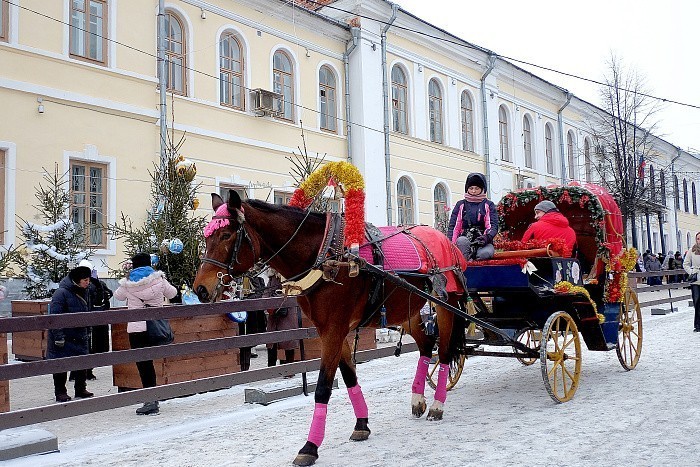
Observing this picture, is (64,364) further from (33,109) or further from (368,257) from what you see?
(33,109)

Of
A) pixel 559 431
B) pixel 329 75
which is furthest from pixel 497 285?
pixel 329 75

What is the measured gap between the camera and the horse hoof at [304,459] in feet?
15.9

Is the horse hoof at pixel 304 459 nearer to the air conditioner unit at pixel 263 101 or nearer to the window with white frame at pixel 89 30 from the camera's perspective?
the window with white frame at pixel 89 30

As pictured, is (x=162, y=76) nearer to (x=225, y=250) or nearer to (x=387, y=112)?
(x=387, y=112)

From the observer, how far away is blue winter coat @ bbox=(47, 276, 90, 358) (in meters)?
Answer: 7.84

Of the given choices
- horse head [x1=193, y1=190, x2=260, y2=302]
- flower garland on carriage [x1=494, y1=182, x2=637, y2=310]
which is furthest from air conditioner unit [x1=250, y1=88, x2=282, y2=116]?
horse head [x1=193, y1=190, x2=260, y2=302]

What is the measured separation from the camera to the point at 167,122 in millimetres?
15953

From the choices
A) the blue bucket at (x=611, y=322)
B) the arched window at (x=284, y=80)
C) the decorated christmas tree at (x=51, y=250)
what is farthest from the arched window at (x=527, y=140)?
the blue bucket at (x=611, y=322)

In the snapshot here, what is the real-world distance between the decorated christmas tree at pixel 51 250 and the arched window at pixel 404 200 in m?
12.6

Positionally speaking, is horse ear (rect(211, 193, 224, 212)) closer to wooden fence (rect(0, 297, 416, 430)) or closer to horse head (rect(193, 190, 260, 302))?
horse head (rect(193, 190, 260, 302))

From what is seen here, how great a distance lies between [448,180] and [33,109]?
50.8ft

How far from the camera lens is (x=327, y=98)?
21.0 m

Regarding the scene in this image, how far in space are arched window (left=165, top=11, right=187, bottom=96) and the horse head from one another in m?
12.2

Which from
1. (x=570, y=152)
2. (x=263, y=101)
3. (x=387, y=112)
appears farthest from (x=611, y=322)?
(x=570, y=152)
